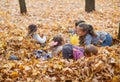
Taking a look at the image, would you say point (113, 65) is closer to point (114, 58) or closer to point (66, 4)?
point (114, 58)

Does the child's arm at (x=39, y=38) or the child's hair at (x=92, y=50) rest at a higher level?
the child's hair at (x=92, y=50)

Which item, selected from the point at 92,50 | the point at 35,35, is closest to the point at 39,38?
the point at 35,35

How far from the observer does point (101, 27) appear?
422 inches

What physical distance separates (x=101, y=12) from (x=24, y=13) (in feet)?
13.0

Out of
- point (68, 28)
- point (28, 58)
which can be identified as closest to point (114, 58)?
point (28, 58)

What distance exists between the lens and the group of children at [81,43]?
609 centimetres

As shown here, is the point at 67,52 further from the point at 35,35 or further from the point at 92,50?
the point at 35,35

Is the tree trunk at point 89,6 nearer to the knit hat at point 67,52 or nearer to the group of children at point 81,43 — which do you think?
the group of children at point 81,43

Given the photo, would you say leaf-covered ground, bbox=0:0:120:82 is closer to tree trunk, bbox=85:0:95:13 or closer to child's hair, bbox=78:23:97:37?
tree trunk, bbox=85:0:95:13

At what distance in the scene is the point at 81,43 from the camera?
7.72 m

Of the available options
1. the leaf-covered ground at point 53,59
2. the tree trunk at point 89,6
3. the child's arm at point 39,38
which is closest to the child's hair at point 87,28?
the leaf-covered ground at point 53,59

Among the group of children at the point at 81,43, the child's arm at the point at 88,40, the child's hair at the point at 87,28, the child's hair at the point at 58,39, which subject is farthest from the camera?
the child's arm at the point at 88,40

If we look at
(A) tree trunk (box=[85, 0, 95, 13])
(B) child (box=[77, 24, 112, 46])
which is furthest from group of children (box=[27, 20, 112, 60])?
(A) tree trunk (box=[85, 0, 95, 13])

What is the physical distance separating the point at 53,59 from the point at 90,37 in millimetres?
1673
